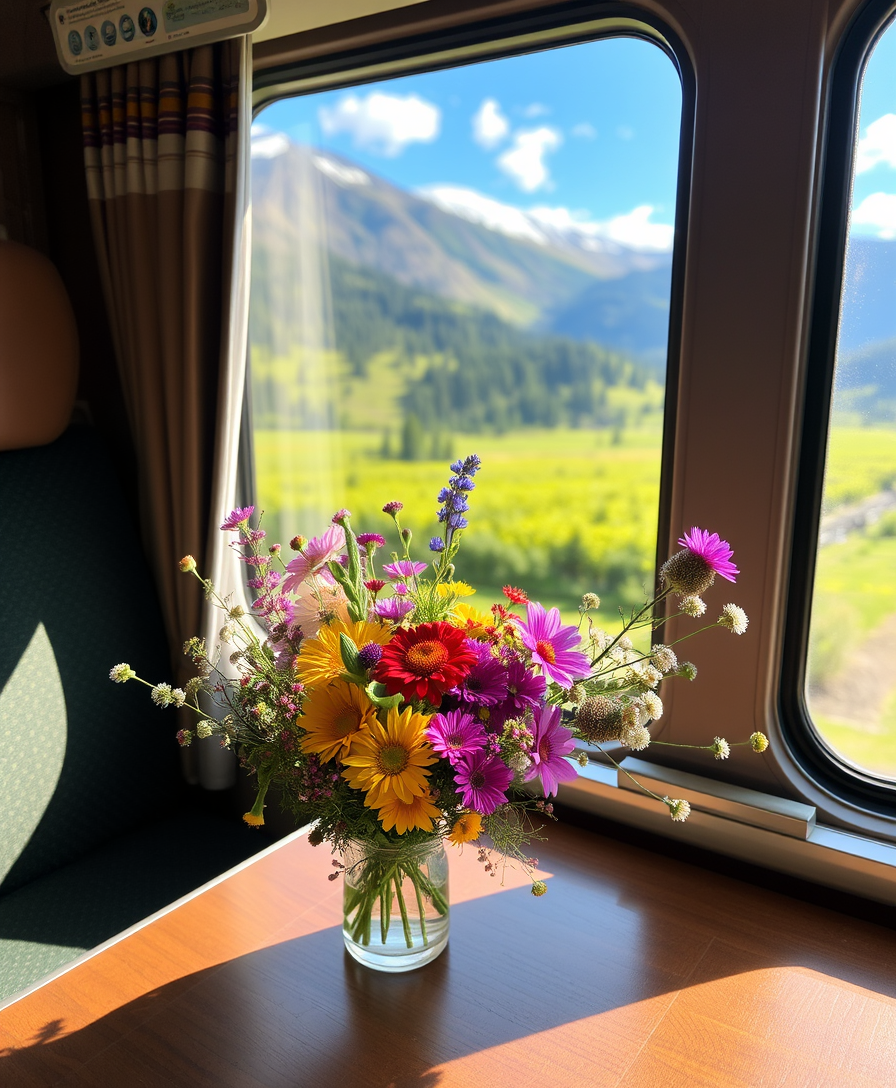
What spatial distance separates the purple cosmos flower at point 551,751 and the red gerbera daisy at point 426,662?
93 mm

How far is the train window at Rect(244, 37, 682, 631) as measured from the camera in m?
9.02

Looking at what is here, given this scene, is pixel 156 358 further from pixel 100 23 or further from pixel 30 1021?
pixel 30 1021

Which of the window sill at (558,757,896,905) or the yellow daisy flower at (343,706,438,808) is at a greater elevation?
the yellow daisy flower at (343,706,438,808)

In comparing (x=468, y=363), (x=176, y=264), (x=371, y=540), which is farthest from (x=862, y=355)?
(x=468, y=363)

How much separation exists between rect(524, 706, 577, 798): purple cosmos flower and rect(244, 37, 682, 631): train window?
25.7ft

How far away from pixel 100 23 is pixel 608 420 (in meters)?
8.04

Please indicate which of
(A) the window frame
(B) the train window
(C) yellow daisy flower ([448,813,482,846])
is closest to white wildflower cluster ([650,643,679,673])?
(C) yellow daisy flower ([448,813,482,846])

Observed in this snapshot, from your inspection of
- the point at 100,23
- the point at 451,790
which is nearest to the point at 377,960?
the point at 451,790

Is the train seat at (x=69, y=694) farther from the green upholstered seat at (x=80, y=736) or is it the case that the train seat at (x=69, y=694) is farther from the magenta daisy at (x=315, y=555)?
the magenta daisy at (x=315, y=555)

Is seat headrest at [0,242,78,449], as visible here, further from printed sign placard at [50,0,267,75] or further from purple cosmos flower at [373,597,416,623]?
purple cosmos flower at [373,597,416,623]

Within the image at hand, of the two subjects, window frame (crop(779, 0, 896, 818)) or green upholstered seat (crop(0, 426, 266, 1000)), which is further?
green upholstered seat (crop(0, 426, 266, 1000))

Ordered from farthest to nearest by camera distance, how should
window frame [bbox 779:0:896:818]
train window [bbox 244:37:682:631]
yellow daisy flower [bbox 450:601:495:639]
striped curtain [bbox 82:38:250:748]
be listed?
train window [bbox 244:37:682:631], striped curtain [bbox 82:38:250:748], window frame [bbox 779:0:896:818], yellow daisy flower [bbox 450:601:495:639]

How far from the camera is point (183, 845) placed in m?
1.59

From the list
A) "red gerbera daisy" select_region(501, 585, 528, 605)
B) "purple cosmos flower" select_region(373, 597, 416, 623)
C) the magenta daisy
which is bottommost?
"purple cosmos flower" select_region(373, 597, 416, 623)
